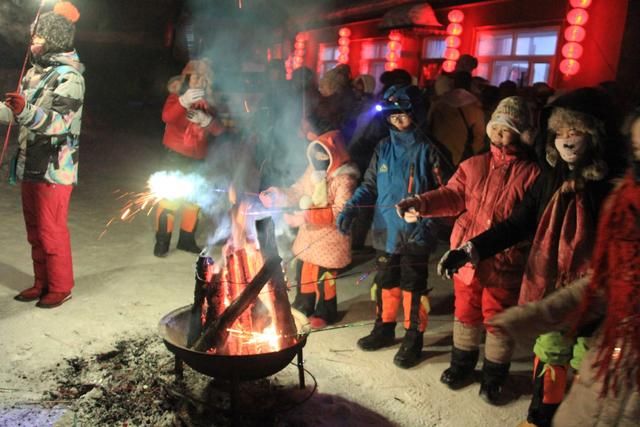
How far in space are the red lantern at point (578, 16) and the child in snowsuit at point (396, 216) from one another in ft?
32.5

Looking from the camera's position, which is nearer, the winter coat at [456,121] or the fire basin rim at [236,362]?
the fire basin rim at [236,362]

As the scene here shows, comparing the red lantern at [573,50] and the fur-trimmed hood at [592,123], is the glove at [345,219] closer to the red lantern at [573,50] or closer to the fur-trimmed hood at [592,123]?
the fur-trimmed hood at [592,123]

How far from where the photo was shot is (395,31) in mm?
18125

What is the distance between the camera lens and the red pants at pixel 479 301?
3.94 m

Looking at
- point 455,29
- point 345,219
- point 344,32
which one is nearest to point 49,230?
point 345,219

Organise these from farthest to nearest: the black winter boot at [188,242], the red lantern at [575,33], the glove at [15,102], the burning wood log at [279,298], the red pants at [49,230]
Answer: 1. the red lantern at [575,33]
2. the black winter boot at [188,242]
3. the red pants at [49,230]
4. the glove at [15,102]
5. the burning wood log at [279,298]

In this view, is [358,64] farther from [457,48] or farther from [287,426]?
[287,426]

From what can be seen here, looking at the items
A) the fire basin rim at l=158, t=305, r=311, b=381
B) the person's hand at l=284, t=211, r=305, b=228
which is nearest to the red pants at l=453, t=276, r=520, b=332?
the fire basin rim at l=158, t=305, r=311, b=381

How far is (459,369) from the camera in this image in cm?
438

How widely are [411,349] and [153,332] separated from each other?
2.38 m

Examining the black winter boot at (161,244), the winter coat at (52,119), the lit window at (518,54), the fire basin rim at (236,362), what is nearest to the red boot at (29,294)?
the winter coat at (52,119)

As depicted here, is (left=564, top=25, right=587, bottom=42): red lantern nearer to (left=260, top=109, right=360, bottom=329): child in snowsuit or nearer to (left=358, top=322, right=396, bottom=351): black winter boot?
(left=260, top=109, right=360, bottom=329): child in snowsuit

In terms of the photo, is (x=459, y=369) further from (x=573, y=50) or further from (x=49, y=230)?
(x=573, y=50)

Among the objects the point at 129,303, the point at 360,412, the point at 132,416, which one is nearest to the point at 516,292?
the point at 360,412
